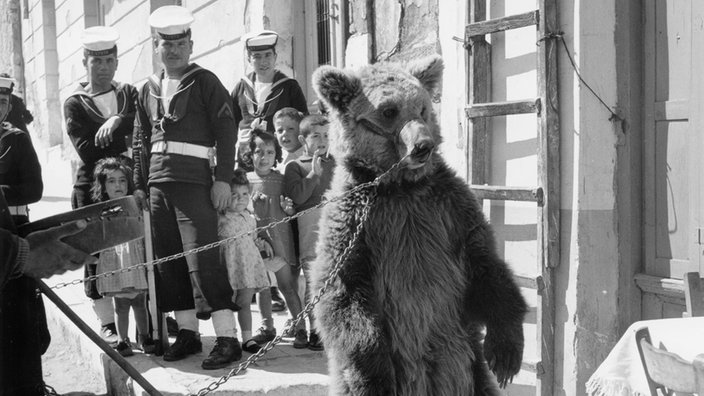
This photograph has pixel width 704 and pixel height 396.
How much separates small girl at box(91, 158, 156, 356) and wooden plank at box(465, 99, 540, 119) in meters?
2.33

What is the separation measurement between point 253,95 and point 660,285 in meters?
3.42

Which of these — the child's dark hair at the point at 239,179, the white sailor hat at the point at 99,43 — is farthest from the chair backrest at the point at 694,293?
the white sailor hat at the point at 99,43

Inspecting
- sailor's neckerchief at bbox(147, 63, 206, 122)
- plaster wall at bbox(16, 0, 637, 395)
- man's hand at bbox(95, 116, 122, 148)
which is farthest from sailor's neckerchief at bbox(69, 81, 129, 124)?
plaster wall at bbox(16, 0, 637, 395)

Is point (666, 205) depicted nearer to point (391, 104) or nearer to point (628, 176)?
point (628, 176)

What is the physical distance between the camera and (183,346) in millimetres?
5328

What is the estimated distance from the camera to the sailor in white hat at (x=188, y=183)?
5168 millimetres

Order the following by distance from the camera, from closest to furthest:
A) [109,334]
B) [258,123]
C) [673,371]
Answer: [673,371] → [109,334] → [258,123]

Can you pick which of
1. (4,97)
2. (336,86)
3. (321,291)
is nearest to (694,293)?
(321,291)

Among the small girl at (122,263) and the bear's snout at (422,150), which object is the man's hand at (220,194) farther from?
the bear's snout at (422,150)

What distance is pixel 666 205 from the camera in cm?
463

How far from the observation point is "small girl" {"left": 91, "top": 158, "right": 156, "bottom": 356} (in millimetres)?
5477

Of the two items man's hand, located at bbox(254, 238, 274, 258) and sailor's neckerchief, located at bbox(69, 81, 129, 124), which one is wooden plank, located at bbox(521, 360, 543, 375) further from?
sailor's neckerchief, located at bbox(69, 81, 129, 124)

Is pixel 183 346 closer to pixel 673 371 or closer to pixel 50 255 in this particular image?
pixel 50 255

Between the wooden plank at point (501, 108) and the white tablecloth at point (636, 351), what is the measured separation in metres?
1.84
